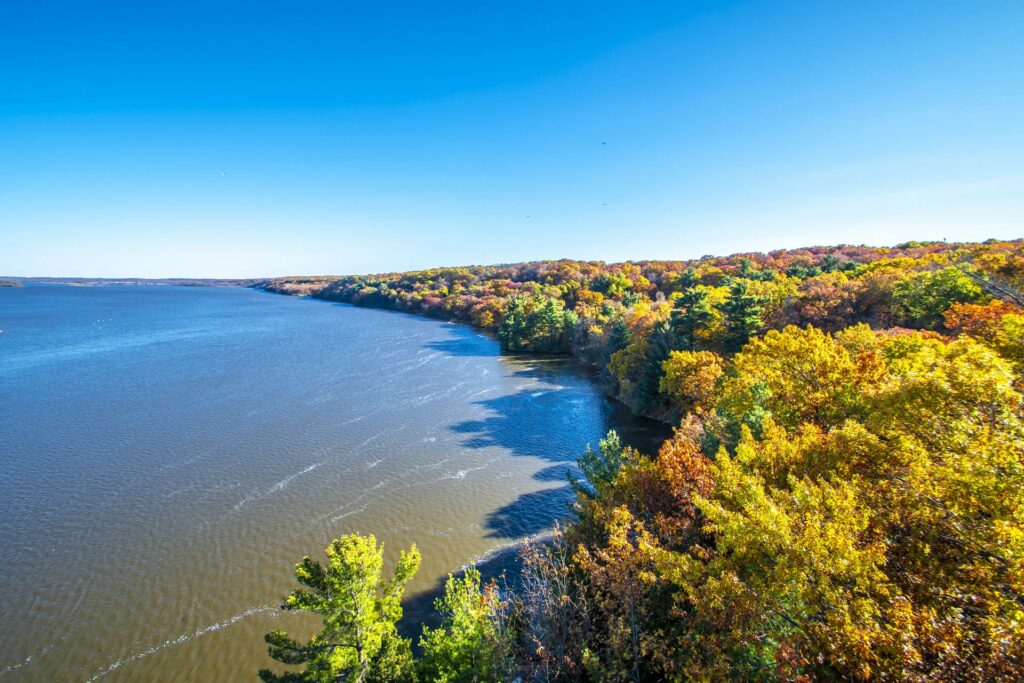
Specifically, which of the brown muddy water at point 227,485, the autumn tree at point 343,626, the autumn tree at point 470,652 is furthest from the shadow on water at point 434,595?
the autumn tree at point 343,626

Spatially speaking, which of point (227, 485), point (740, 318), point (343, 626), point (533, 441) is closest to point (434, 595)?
point (343, 626)

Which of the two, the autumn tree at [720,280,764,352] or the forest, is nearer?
the forest

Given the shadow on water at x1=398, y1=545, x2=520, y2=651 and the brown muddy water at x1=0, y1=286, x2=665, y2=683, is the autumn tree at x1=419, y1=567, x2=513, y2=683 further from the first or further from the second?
the brown muddy water at x1=0, y1=286, x2=665, y2=683

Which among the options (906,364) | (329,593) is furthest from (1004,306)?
(329,593)

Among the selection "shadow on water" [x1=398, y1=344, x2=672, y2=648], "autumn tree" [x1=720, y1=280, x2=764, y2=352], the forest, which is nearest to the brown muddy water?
"shadow on water" [x1=398, y1=344, x2=672, y2=648]

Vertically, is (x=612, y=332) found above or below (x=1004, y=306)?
below

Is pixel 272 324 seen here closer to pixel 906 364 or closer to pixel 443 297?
pixel 443 297

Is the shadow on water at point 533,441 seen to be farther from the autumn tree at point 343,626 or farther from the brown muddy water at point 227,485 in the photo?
the autumn tree at point 343,626

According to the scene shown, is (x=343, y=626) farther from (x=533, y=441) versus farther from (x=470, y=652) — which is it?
(x=533, y=441)
